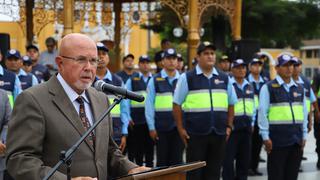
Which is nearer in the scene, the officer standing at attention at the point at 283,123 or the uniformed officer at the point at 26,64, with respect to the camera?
the officer standing at attention at the point at 283,123

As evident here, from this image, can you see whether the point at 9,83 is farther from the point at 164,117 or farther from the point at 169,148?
the point at 169,148

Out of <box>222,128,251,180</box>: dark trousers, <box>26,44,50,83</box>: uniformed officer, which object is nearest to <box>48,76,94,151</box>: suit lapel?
<box>222,128,251,180</box>: dark trousers

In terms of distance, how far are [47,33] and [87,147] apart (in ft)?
112

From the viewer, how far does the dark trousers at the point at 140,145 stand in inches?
376

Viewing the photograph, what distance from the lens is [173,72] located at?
8.80 metres

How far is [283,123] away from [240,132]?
1.62 metres

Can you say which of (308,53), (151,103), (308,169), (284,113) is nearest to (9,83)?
(151,103)

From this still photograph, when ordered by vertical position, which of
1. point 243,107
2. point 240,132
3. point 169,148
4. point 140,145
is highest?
point 243,107

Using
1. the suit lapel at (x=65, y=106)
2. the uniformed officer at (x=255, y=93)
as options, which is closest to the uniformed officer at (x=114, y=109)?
the suit lapel at (x=65, y=106)

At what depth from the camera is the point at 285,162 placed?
7.20 metres

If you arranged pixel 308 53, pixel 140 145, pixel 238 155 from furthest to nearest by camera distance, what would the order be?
1. pixel 308 53
2. pixel 140 145
3. pixel 238 155

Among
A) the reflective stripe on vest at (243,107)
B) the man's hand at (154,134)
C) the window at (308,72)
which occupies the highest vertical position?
the reflective stripe on vest at (243,107)

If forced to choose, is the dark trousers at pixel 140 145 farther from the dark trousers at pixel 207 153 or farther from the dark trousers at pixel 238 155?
the dark trousers at pixel 207 153

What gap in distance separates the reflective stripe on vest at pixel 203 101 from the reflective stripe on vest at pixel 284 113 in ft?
2.38
